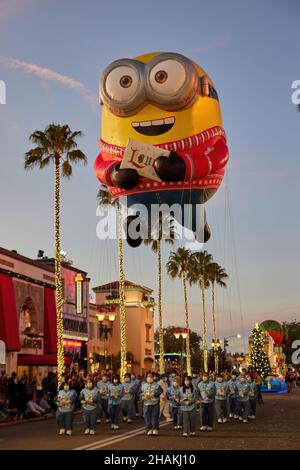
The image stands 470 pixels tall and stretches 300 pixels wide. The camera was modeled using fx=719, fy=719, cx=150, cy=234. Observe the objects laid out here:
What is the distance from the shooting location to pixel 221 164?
82.6 feet

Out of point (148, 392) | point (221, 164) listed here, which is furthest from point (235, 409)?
point (221, 164)

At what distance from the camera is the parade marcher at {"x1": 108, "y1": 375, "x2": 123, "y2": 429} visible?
73.9ft

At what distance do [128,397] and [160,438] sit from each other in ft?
22.7

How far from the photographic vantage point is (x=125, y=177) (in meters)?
24.0

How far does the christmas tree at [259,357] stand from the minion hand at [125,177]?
123 ft

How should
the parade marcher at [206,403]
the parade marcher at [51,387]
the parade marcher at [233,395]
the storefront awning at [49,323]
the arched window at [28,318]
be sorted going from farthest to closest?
the storefront awning at [49,323], the arched window at [28,318], the parade marcher at [51,387], the parade marcher at [233,395], the parade marcher at [206,403]

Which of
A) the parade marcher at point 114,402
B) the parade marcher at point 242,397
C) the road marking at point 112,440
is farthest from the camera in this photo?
the parade marcher at point 242,397

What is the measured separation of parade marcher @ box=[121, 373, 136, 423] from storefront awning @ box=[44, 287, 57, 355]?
18669 mm

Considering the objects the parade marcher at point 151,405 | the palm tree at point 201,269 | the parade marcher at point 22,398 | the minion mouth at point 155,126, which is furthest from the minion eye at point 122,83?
the palm tree at point 201,269

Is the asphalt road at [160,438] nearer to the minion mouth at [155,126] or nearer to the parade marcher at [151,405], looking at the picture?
the parade marcher at [151,405]

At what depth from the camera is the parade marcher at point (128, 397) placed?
25000 millimetres

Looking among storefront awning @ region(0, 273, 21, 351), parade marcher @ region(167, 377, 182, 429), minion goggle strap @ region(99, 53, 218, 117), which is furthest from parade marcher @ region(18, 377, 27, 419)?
minion goggle strap @ region(99, 53, 218, 117)

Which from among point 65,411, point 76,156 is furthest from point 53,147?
point 65,411
